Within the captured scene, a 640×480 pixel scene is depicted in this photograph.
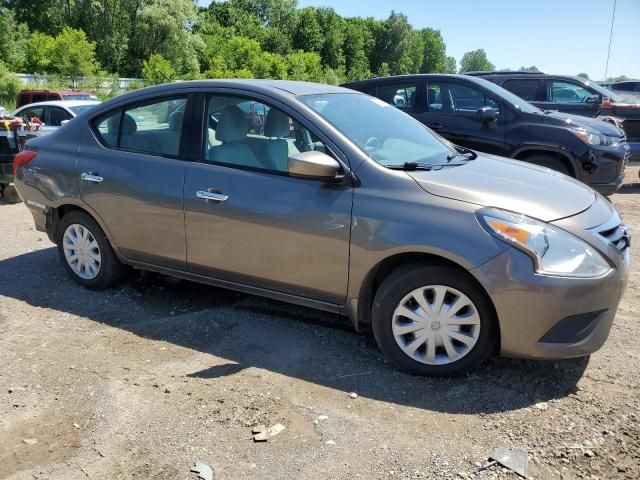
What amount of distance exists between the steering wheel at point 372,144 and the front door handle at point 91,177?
84.2 inches

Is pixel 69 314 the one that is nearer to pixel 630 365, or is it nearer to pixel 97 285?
pixel 97 285

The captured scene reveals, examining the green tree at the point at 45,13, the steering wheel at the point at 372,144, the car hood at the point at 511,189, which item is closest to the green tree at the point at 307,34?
the green tree at the point at 45,13

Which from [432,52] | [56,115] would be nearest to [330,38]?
[432,52]

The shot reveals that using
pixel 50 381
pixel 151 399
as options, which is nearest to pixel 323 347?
pixel 151 399

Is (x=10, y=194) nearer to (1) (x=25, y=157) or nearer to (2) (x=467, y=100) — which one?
(1) (x=25, y=157)

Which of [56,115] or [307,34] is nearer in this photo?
[56,115]

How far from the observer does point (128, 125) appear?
4691 mm

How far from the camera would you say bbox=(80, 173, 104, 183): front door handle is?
464 centimetres

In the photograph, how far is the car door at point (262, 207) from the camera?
369 cm

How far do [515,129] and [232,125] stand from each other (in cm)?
471

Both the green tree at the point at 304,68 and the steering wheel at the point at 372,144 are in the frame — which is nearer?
the steering wheel at the point at 372,144

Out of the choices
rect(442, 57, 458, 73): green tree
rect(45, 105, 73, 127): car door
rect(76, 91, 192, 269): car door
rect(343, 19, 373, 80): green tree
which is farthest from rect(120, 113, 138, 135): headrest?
rect(442, 57, 458, 73): green tree

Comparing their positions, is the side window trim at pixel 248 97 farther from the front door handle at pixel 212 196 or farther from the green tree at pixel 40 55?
the green tree at pixel 40 55

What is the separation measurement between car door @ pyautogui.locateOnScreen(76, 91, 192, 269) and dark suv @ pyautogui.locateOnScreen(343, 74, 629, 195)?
4.45 meters
